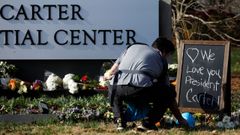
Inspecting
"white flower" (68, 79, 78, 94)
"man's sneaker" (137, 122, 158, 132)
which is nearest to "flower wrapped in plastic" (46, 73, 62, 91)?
"white flower" (68, 79, 78, 94)

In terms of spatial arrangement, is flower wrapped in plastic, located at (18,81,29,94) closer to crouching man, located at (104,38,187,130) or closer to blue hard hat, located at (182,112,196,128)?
crouching man, located at (104,38,187,130)

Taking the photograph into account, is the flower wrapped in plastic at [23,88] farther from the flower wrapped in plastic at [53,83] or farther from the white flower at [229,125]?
the white flower at [229,125]

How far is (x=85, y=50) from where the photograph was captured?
11180mm

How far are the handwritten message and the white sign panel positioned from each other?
1.69m

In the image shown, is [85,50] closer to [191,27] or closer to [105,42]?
[105,42]

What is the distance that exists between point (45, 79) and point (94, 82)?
3.26 feet

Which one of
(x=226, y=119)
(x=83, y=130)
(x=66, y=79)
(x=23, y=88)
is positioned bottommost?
(x=83, y=130)

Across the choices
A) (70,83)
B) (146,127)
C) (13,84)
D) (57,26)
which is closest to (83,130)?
(146,127)

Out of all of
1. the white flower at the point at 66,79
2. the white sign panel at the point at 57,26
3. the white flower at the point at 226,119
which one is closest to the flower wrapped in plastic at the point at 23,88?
the white flower at the point at 66,79

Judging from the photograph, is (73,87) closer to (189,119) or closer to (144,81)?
(189,119)

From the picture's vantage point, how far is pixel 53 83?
10672 mm

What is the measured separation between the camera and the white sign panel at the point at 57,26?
11133 mm

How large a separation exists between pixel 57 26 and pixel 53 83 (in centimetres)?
102

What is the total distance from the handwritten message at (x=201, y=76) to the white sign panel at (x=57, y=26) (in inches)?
66.4
